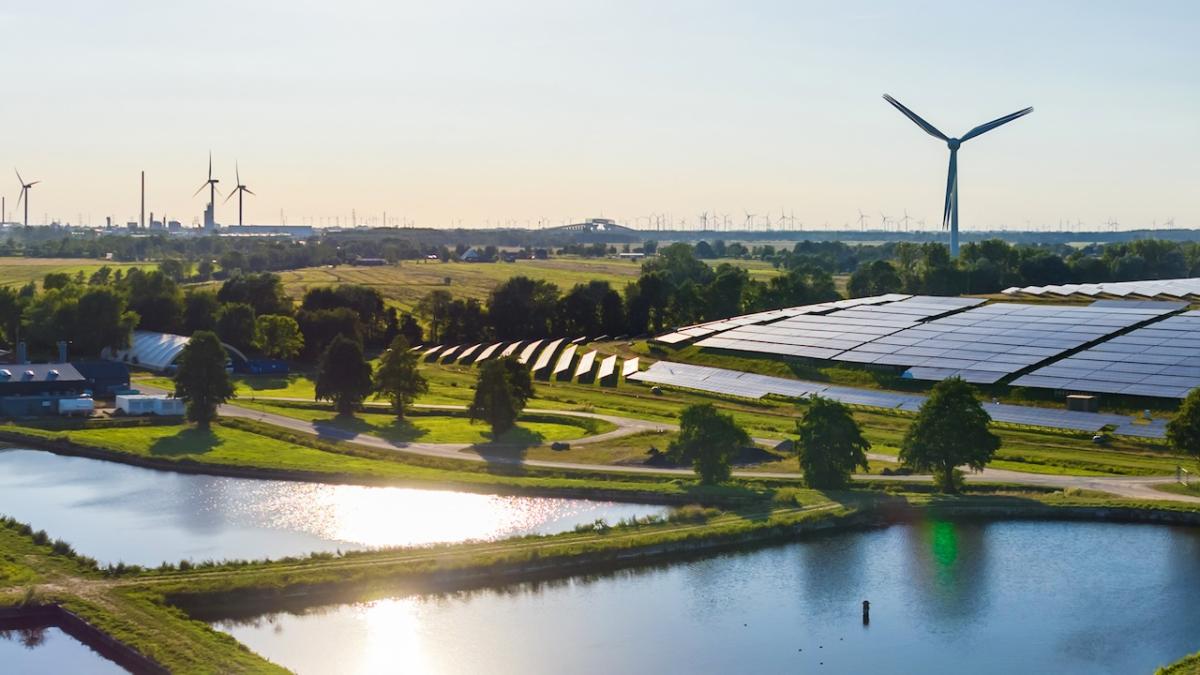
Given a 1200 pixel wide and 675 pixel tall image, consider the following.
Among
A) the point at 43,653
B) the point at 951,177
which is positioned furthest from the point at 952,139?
the point at 43,653

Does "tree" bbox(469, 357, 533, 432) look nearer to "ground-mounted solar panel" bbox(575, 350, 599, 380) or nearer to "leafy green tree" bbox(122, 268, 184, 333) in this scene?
"ground-mounted solar panel" bbox(575, 350, 599, 380)

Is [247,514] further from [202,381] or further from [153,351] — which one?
[153,351]

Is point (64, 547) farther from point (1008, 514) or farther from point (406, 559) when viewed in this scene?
point (1008, 514)

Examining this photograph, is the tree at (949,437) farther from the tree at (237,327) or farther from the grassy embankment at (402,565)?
the tree at (237,327)

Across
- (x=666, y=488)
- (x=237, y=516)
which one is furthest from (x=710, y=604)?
(x=237, y=516)

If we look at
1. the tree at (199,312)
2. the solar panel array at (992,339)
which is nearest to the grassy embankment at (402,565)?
the solar panel array at (992,339)

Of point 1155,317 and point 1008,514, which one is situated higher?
point 1155,317

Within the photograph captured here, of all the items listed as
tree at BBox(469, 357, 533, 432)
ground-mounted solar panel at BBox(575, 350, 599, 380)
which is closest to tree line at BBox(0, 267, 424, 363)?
ground-mounted solar panel at BBox(575, 350, 599, 380)

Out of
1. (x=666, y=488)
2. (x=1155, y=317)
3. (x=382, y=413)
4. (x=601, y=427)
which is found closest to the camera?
(x=666, y=488)

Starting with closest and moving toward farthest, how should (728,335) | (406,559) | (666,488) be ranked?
(406,559) < (666,488) < (728,335)
